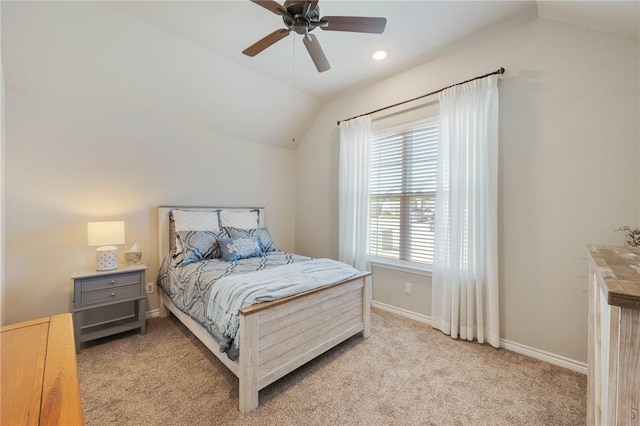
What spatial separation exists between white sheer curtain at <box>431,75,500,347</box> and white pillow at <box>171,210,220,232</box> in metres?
2.62

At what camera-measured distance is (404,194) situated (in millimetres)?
3156

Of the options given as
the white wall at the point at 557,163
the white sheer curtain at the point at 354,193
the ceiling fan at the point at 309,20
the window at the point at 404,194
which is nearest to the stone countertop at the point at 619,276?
the white wall at the point at 557,163

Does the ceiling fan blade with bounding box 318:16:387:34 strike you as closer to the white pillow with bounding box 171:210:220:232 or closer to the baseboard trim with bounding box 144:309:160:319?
the white pillow with bounding box 171:210:220:232

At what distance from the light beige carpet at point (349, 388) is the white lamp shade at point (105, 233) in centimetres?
93

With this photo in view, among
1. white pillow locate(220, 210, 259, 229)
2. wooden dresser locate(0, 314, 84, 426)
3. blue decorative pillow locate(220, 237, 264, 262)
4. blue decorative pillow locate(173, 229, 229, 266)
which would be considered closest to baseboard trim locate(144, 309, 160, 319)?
blue decorative pillow locate(173, 229, 229, 266)

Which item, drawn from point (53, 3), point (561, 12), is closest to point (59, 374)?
point (53, 3)

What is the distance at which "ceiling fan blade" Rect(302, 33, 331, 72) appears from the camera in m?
1.94

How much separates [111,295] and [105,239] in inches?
20.6

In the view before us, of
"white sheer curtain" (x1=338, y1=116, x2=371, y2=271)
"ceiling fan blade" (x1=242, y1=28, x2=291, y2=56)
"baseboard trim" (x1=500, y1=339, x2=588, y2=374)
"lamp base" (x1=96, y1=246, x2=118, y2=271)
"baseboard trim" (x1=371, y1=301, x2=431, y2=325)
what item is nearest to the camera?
"ceiling fan blade" (x1=242, y1=28, x2=291, y2=56)

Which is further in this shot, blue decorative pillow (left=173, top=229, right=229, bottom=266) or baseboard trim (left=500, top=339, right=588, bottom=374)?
blue decorative pillow (left=173, top=229, right=229, bottom=266)

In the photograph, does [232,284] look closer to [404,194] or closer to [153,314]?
[153,314]

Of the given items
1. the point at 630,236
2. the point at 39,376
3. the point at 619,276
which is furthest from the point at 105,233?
the point at 630,236

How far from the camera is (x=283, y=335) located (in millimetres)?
1848

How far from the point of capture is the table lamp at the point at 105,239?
2.45 metres
